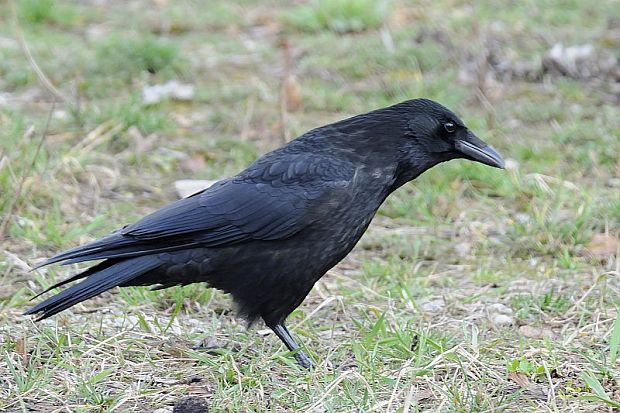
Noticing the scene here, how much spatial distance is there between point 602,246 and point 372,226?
48.7 inches

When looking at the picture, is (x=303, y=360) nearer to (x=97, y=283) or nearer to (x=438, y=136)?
(x=97, y=283)

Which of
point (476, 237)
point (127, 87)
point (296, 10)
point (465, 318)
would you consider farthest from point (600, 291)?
point (296, 10)

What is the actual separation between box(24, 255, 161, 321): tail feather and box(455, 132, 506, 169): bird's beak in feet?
4.57

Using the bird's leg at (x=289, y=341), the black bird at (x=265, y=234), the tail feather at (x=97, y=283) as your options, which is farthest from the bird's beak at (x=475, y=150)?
the tail feather at (x=97, y=283)

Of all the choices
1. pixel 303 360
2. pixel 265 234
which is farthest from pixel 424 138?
pixel 303 360

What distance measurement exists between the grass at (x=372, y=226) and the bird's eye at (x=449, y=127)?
2.50 ft

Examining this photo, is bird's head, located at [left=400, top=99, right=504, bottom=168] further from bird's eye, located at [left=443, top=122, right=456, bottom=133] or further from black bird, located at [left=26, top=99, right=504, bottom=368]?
black bird, located at [left=26, top=99, right=504, bottom=368]

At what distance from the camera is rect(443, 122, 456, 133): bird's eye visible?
459 centimetres

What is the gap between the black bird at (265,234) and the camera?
164 inches

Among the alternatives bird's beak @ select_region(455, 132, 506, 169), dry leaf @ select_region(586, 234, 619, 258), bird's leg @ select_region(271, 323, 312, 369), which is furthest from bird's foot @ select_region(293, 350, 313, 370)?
dry leaf @ select_region(586, 234, 619, 258)

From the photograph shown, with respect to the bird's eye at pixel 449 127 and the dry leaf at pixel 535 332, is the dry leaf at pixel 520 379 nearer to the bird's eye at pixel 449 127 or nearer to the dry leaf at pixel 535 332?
the dry leaf at pixel 535 332

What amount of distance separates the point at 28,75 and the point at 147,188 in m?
2.29

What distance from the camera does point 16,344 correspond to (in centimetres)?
405

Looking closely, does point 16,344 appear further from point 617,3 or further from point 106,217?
point 617,3
